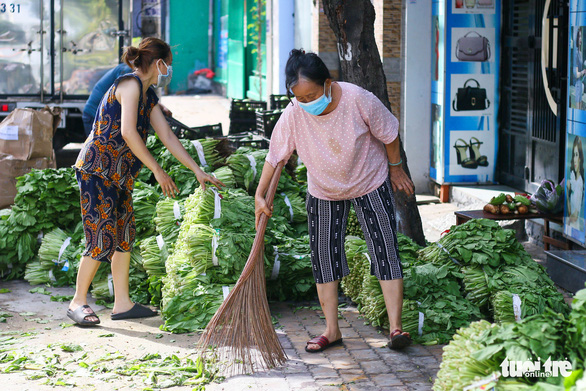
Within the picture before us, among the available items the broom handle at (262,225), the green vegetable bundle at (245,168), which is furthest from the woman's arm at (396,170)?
the green vegetable bundle at (245,168)

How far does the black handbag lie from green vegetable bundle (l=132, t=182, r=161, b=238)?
14.9 ft

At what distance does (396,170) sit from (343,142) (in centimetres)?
47

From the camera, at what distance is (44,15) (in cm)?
1196

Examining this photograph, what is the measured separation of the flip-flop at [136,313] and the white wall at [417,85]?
17.9ft

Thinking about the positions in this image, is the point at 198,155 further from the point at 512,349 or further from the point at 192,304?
the point at 512,349

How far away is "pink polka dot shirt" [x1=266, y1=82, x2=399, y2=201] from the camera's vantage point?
14.6ft

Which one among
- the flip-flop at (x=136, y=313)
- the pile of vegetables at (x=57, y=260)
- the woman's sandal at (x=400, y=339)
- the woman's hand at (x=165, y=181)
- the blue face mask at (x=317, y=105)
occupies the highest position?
the blue face mask at (x=317, y=105)

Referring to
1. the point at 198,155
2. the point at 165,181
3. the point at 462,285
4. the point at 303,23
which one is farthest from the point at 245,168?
the point at 303,23

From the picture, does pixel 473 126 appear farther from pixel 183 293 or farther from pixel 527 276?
pixel 183 293

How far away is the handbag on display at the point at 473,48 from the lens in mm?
9453

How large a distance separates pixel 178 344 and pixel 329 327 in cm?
101

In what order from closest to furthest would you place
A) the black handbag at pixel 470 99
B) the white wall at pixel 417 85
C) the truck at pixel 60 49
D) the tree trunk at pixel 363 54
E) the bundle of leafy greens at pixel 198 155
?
the tree trunk at pixel 363 54 → the bundle of leafy greens at pixel 198 155 → the black handbag at pixel 470 99 → the white wall at pixel 417 85 → the truck at pixel 60 49

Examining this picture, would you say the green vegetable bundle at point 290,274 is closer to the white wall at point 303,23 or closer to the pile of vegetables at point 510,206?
the pile of vegetables at point 510,206

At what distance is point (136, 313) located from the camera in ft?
18.6
